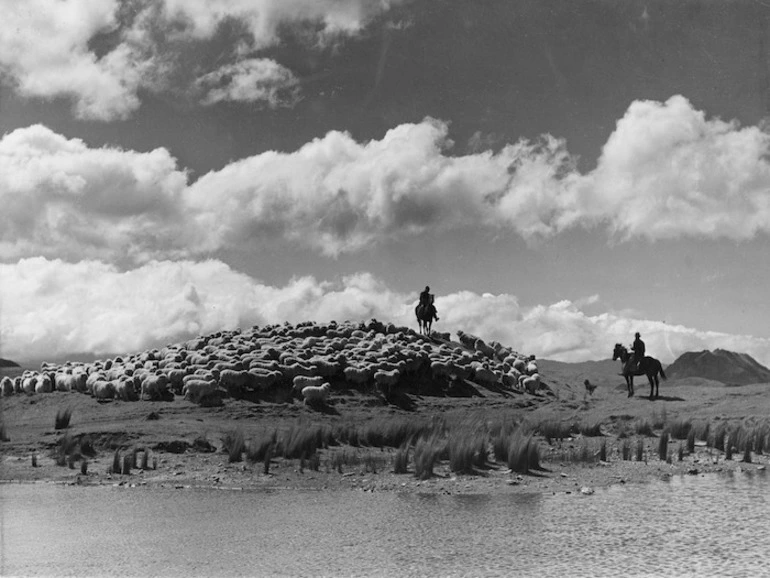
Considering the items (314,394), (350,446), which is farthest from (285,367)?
(350,446)

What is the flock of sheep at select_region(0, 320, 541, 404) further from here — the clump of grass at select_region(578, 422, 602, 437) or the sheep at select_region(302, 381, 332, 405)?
the clump of grass at select_region(578, 422, 602, 437)

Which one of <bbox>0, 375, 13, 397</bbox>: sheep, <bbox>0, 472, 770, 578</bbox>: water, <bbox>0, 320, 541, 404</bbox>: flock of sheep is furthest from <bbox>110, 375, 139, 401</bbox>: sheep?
<bbox>0, 472, 770, 578</bbox>: water

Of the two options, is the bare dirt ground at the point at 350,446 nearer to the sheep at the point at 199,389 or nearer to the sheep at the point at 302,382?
the sheep at the point at 199,389

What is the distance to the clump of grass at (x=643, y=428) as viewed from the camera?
21.6 meters

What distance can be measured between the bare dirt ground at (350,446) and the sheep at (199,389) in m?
0.42

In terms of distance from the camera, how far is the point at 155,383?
2592cm

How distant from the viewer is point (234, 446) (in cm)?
1648

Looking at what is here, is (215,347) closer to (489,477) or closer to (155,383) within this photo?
(155,383)

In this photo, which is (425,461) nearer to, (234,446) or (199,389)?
(234,446)

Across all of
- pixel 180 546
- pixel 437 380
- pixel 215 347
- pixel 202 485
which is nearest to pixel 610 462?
pixel 202 485

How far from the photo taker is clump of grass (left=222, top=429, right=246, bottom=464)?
1625 centimetres

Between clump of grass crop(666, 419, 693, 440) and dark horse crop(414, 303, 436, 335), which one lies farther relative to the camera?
dark horse crop(414, 303, 436, 335)

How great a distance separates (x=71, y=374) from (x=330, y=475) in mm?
20655

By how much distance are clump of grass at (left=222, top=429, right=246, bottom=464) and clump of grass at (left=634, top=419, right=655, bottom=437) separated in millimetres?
11716
